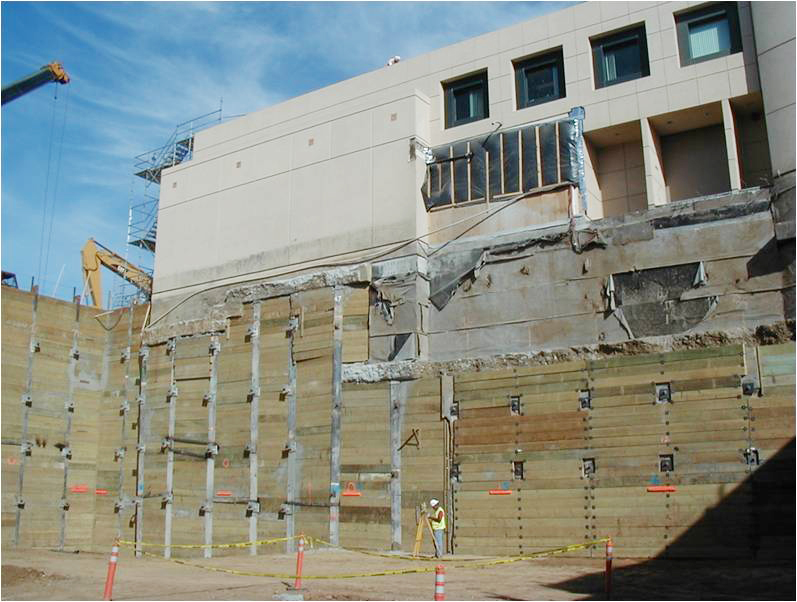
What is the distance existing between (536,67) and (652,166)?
17.4 ft

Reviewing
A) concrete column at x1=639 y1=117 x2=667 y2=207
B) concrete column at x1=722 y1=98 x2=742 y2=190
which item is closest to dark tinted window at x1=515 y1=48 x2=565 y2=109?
concrete column at x1=639 y1=117 x2=667 y2=207

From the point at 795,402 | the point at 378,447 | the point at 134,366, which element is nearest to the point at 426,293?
the point at 378,447

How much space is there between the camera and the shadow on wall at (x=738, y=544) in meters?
15.4

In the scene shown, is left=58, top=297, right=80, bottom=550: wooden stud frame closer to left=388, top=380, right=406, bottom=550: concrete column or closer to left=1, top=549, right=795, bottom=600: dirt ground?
left=1, top=549, right=795, bottom=600: dirt ground

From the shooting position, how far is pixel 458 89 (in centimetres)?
2659

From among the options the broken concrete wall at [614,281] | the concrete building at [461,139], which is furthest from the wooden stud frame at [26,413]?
the broken concrete wall at [614,281]

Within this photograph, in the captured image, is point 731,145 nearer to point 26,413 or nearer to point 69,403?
point 69,403

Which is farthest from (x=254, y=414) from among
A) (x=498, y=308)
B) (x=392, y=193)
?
(x=498, y=308)

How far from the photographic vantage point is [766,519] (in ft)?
57.6

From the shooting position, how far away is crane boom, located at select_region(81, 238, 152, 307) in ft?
118

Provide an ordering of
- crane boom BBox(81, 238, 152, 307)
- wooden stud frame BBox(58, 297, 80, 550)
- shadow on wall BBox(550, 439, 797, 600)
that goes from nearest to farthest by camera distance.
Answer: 1. shadow on wall BBox(550, 439, 797, 600)
2. wooden stud frame BBox(58, 297, 80, 550)
3. crane boom BBox(81, 238, 152, 307)

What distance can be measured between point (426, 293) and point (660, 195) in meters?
7.39

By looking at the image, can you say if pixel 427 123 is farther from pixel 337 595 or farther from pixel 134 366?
pixel 337 595

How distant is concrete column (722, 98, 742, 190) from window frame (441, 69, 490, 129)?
734 centimetres
